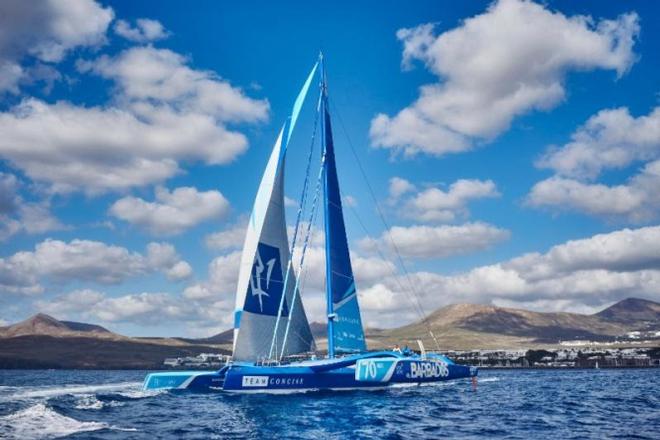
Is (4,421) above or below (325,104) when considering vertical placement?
below

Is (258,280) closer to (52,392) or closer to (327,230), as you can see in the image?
(327,230)

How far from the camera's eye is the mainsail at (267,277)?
40188 millimetres

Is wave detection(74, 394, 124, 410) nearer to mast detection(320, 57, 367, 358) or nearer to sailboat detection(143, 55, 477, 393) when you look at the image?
sailboat detection(143, 55, 477, 393)

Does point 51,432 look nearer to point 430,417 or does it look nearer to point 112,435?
point 112,435

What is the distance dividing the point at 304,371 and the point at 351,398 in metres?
3.90

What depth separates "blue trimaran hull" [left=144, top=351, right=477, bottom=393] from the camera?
1436 inches

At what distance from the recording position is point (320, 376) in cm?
3844

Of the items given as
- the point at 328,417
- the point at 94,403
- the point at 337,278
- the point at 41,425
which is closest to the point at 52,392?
the point at 94,403

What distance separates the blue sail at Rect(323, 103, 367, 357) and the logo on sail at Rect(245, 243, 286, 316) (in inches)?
167

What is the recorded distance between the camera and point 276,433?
23562 mm

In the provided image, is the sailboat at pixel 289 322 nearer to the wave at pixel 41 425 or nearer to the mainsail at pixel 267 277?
the mainsail at pixel 267 277

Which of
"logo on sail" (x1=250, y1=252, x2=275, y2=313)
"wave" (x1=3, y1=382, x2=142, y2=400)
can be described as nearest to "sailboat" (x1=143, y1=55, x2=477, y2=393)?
"logo on sail" (x1=250, y1=252, x2=275, y2=313)

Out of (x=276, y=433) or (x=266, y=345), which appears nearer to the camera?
(x=276, y=433)

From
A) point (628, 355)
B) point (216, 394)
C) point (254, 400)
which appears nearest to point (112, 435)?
point (254, 400)
